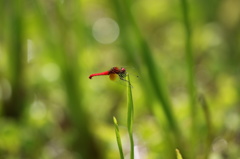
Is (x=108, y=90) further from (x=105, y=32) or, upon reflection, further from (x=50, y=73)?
(x=105, y=32)

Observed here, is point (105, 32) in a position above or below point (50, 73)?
above

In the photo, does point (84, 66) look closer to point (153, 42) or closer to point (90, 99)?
point (90, 99)

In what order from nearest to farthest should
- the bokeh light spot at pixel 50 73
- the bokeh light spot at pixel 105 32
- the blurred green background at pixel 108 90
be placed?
the blurred green background at pixel 108 90, the bokeh light spot at pixel 50 73, the bokeh light spot at pixel 105 32

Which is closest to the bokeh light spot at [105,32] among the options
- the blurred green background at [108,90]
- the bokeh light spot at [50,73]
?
the blurred green background at [108,90]

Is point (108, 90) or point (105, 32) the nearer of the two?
point (108, 90)

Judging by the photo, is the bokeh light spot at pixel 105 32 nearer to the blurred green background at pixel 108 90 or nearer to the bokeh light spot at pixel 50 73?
the blurred green background at pixel 108 90

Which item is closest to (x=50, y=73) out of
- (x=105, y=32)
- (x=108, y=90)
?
(x=108, y=90)

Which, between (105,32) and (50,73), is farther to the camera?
(105,32)

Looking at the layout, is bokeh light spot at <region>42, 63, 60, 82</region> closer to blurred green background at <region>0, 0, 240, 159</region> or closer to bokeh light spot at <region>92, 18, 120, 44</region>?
blurred green background at <region>0, 0, 240, 159</region>

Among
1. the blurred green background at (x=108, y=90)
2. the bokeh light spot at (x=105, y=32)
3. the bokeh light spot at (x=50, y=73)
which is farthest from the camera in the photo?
the bokeh light spot at (x=105, y=32)

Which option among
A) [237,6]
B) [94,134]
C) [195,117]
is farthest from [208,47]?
[195,117]
